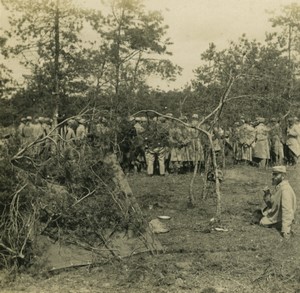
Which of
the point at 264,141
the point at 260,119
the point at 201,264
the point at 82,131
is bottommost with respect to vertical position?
the point at 201,264

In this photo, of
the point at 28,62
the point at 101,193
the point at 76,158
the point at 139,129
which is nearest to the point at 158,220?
the point at 101,193

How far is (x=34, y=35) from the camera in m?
19.1

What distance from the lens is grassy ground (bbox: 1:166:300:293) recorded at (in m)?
6.38

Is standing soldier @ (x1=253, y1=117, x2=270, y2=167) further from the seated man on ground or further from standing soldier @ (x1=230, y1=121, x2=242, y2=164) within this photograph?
the seated man on ground

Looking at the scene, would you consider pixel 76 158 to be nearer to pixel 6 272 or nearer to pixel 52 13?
pixel 6 272

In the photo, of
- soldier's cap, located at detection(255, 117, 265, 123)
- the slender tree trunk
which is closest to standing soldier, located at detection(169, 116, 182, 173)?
soldier's cap, located at detection(255, 117, 265, 123)

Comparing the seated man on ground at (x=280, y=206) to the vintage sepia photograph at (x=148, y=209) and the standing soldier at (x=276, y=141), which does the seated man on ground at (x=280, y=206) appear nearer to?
the vintage sepia photograph at (x=148, y=209)

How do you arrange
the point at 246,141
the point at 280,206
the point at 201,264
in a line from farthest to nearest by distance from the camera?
the point at 246,141 < the point at 280,206 < the point at 201,264

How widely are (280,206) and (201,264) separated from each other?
2418 millimetres

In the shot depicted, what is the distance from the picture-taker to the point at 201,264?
23.1 feet

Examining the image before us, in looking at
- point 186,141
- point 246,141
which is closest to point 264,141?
point 246,141

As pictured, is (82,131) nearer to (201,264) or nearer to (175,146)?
(175,146)

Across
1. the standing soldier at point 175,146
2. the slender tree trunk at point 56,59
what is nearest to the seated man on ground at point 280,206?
the standing soldier at point 175,146

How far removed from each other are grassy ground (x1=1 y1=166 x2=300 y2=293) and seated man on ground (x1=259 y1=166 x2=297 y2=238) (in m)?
0.21
